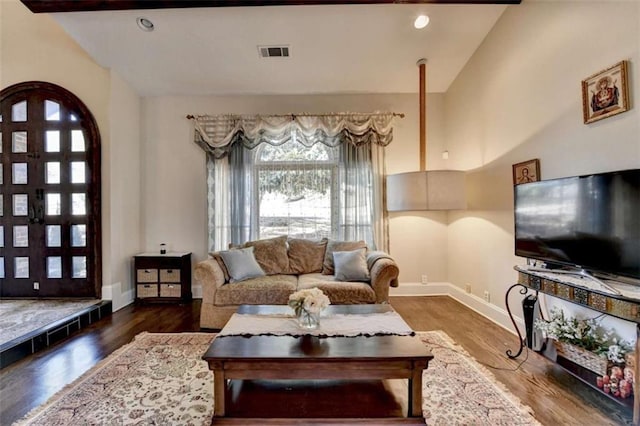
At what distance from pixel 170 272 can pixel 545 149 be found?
4.42m

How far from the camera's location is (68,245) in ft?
12.6

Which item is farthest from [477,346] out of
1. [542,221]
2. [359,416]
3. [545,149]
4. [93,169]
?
[93,169]

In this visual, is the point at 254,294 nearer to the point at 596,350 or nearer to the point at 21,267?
the point at 596,350

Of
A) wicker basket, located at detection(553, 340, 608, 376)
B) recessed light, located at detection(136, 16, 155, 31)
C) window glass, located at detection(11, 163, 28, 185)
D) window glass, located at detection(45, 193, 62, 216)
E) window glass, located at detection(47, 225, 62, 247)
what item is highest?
recessed light, located at detection(136, 16, 155, 31)

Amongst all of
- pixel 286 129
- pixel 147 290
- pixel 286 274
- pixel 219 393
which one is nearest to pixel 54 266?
pixel 147 290

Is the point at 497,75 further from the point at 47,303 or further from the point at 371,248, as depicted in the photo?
the point at 47,303

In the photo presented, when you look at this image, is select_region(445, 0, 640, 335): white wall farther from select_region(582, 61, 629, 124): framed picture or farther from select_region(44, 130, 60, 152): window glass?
select_region(44, 130, 60, 152): window glass

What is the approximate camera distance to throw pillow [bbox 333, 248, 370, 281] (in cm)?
333

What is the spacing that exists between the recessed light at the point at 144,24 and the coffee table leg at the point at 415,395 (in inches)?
157

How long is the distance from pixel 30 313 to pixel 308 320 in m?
3.34

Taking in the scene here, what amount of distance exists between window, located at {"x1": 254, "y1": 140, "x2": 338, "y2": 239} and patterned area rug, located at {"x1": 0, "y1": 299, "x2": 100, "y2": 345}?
2.33 metres

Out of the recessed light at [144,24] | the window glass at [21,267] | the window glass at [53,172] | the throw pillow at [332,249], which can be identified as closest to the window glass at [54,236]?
the window glass at [21,267]

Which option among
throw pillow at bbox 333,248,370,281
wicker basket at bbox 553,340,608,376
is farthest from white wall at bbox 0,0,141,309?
wicker basket at bbox 553,340,608,376

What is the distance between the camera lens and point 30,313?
3279 mm
